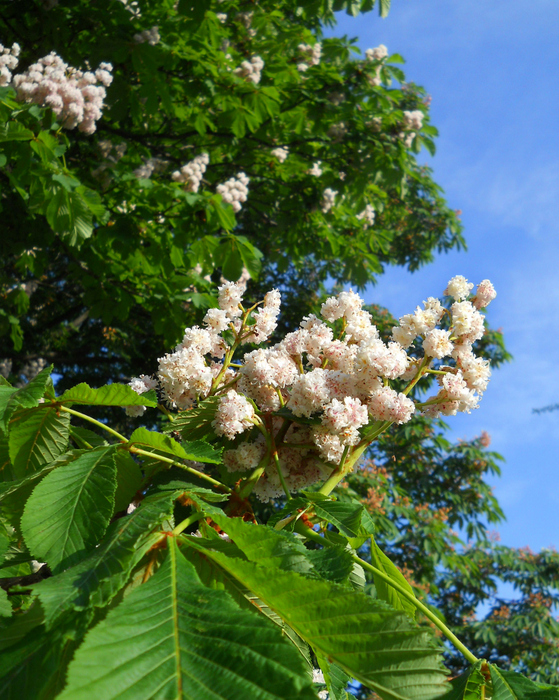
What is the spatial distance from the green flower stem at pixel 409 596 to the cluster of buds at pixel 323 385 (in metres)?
0.12

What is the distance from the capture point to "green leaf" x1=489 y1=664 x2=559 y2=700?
0.75 meters

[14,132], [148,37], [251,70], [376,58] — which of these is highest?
[376,58]

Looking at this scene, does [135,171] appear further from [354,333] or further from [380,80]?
[354,333]

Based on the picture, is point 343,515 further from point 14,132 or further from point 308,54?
point 308,54

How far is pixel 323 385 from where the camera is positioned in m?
1.13

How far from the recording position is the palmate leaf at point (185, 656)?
46cm

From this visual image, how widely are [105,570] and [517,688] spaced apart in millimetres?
583

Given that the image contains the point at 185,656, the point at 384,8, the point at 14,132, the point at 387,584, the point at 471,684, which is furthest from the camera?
the point at 384,8

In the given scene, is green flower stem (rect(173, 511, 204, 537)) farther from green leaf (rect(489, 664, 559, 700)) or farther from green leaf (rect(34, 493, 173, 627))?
green leaf (rect(489, 664, 559, 700))

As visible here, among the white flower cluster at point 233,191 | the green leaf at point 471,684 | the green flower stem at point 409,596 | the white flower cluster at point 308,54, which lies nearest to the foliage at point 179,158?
the white flower cluster at point 308,54

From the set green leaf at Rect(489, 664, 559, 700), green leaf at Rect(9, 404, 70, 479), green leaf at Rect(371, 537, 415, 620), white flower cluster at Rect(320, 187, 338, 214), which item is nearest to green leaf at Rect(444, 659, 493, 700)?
green leaf at Rect(489, 664, 559, 700)

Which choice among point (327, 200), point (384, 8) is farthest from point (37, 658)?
point (327, 200)

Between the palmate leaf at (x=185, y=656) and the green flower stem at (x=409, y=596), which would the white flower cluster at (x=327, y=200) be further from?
the palmate leaf at (x=185, y=656)

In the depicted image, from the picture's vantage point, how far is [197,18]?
4.14m
